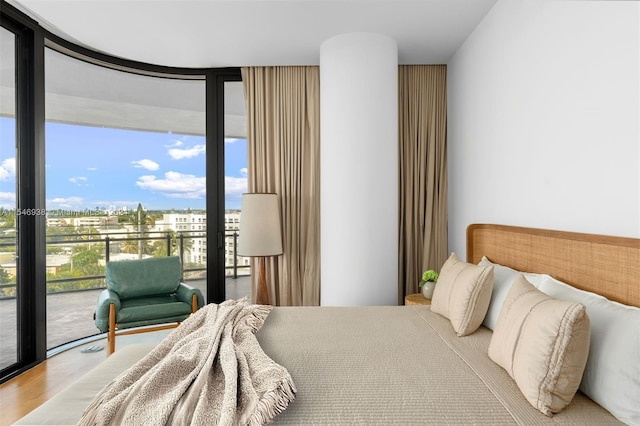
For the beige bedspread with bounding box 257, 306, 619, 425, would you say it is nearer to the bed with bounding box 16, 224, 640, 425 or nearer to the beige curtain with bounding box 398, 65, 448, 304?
the bed with bounding box 16, 224, 640, 425

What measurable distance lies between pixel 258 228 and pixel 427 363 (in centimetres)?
200

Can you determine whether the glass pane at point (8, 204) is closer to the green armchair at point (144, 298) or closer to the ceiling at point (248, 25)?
the ceiling at point (248, 25)

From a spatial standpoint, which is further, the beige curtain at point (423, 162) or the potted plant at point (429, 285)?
the beige curtain at point (423, 162)

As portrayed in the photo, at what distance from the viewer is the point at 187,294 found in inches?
128

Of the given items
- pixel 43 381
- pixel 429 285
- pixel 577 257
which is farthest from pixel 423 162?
pixel 43 381

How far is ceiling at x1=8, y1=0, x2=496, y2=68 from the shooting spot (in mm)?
2592

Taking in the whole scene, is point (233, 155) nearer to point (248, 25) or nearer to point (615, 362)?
point (248, 25)

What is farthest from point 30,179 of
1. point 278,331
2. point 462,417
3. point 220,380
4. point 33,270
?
point 462,417

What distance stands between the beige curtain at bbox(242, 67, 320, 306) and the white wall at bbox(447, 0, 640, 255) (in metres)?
1.41

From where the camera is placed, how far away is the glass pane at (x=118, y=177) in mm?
3592

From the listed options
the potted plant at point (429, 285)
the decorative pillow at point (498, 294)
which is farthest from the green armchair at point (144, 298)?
the decorative pillow at point (498, 294)

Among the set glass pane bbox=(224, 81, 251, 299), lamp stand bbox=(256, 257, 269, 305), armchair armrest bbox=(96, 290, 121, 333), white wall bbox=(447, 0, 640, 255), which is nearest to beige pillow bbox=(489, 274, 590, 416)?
white wall bbox=(447, 0, 640, 255)

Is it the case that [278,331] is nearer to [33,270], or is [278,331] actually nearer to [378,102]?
[378,102]

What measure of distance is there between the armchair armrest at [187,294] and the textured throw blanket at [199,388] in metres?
1.54
